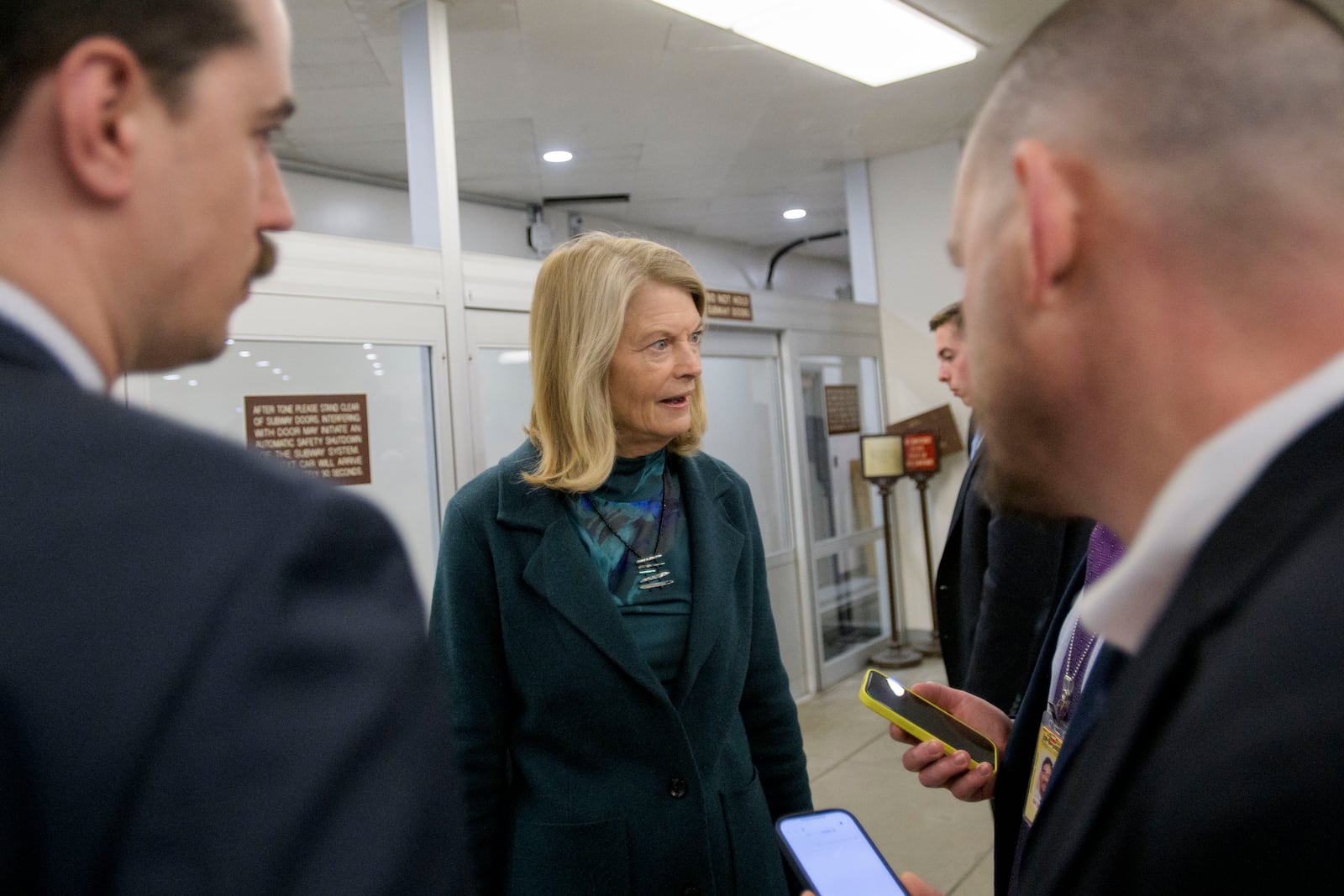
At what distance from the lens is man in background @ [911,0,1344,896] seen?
0.44 meters

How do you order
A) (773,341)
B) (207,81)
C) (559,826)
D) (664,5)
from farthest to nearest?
(773,341) → (664,5) → (559,826) → (207,81)

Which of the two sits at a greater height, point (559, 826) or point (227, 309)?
point (227, 309)

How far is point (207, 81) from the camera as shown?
21.6 inches

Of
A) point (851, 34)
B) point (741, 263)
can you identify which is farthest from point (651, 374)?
point (741, 263)

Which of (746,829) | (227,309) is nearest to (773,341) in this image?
(746,829)

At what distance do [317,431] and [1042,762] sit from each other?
2.70m

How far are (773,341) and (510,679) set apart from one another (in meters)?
4.37

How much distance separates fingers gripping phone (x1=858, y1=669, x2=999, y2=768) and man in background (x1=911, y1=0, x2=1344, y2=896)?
0.76 meters

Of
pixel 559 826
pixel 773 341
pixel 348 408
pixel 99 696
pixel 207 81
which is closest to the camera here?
pixel 99 696

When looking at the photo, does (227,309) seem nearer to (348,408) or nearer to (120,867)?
(120,867)

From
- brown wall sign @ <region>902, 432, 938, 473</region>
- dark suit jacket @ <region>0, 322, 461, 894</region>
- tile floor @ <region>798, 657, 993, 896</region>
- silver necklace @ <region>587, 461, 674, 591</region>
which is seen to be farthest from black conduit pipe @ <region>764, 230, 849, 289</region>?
dark suit jacket @ <region>0, 322, 461, 894</region>

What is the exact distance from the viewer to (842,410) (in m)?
6.22

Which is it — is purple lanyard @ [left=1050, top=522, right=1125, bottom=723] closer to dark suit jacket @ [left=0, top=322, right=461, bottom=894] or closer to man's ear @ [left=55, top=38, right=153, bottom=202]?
dark suit jacket @ [left=0, top=322, right=461, bottom=894]

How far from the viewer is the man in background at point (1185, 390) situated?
439 millimetres
